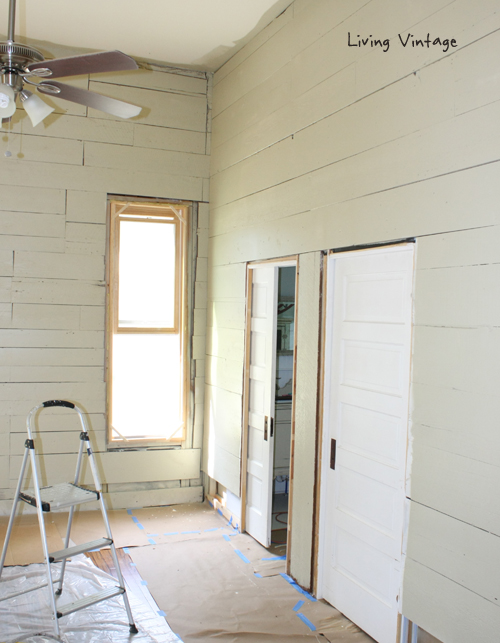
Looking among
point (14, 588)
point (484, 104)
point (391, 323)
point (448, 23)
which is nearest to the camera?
point (484, 104)

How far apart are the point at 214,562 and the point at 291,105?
10.5 feet

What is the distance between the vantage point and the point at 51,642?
120 inches

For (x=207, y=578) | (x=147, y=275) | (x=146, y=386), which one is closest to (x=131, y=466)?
(x=146, y=386)

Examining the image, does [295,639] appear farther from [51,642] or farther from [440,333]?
[440,333]

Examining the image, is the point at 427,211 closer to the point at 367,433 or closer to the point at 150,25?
the point at 367,433

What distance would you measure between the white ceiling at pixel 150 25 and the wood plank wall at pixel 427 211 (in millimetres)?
405

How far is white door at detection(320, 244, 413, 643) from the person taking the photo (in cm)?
297

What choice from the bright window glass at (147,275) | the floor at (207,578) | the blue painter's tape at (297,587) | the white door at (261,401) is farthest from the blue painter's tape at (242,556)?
the bright window glass at (147,275)

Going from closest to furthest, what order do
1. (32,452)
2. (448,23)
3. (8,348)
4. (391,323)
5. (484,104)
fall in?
(484,104) → (448,23) → (391,323) → (32,452) → (8,348)

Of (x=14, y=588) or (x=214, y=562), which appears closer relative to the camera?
(x=14, y=588)

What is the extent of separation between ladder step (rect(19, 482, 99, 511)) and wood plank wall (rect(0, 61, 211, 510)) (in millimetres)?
1701

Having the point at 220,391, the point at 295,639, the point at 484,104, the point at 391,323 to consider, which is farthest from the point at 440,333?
the point at 220,391

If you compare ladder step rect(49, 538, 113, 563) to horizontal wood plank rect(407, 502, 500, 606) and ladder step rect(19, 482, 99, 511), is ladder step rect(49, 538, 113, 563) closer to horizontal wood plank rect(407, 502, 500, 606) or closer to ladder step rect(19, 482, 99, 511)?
ladder step rect(19, 482, 99, 511)

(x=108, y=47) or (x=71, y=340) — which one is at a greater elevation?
(x=108, y=47)
